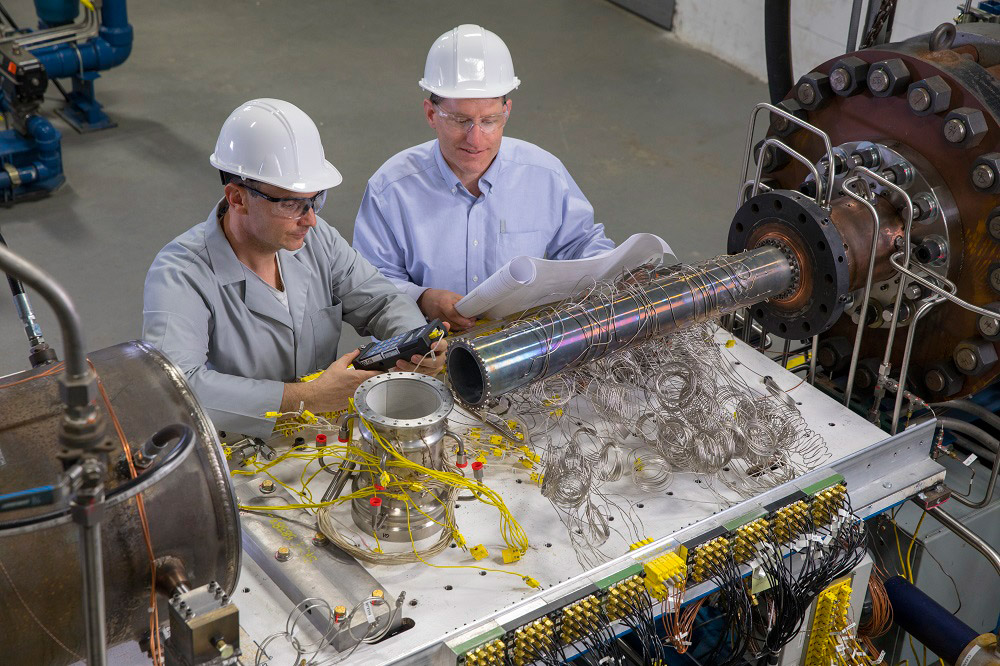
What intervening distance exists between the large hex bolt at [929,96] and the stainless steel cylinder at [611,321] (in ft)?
1.41

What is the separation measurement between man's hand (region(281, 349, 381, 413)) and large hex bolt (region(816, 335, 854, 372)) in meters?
1.13

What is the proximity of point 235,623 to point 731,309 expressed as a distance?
135 centimetres

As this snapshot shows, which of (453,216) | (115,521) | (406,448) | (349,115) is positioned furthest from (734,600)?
(349,115)

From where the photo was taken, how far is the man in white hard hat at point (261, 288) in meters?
2.17

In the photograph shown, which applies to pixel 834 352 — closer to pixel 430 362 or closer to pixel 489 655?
pixel 430 362

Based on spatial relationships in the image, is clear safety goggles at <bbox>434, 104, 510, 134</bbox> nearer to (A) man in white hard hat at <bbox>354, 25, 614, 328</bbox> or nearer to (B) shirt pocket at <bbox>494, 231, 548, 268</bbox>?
(A) man in white hard hat at <bbox>354, 25, 614, 328</bbox>

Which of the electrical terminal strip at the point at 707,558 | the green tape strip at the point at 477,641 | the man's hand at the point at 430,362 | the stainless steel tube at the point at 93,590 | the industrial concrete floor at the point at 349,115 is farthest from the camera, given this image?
the industrial concrete floor at the point at 349,115

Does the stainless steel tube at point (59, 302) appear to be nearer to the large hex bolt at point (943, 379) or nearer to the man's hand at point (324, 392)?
the man's hand at point (324, 392)

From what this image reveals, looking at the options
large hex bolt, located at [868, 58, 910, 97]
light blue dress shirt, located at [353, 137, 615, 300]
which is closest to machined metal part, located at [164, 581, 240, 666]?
light blue dress shirt, located at [353, 137, 615, 300]

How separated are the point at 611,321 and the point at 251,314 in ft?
2.66

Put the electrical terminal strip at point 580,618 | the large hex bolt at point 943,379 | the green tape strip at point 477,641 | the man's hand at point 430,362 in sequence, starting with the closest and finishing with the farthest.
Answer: the green tape strip at point 477,641 < the electrical terminal strip at point 580,618 < the man's hand at point 430,362 < the large hex bolt at point 943,379

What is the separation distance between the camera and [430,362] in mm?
2252

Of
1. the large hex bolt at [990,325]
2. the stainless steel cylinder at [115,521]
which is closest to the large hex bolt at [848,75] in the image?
the large hex bolt at [990,325]

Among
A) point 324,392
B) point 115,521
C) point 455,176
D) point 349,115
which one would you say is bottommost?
point 349,115
